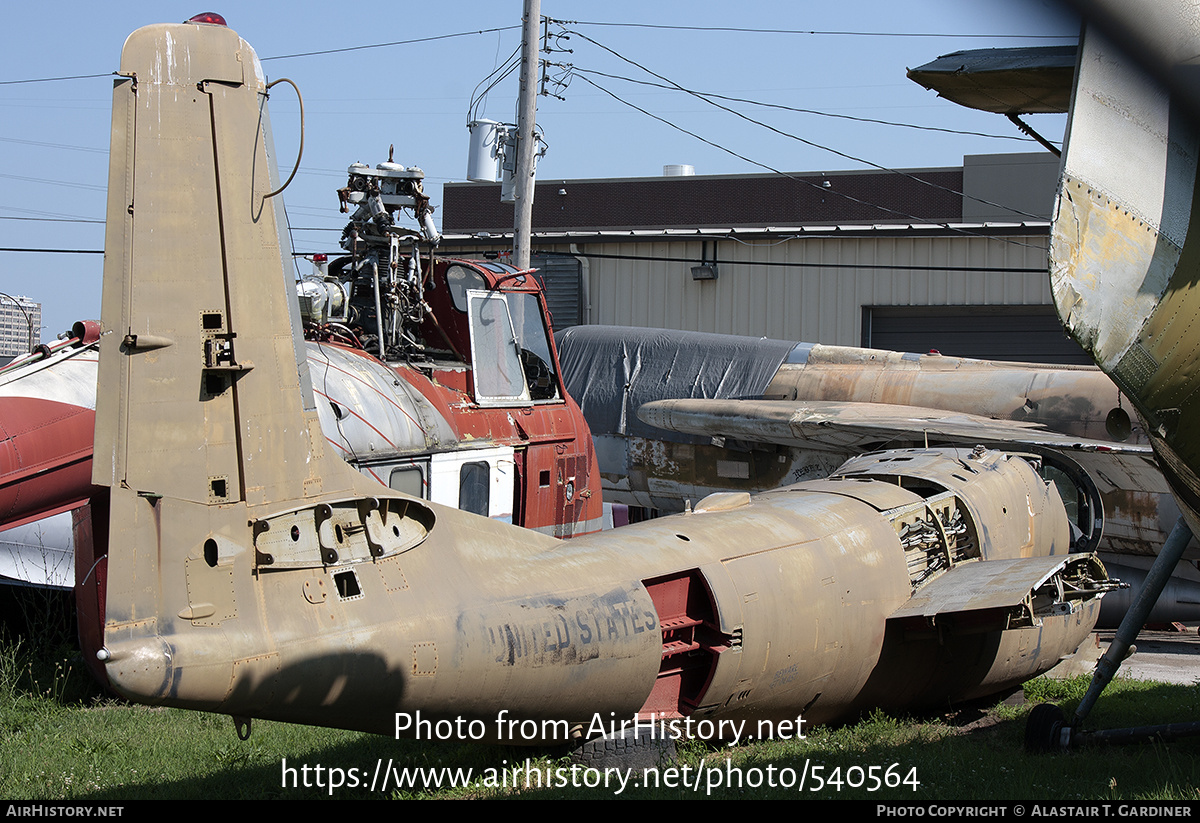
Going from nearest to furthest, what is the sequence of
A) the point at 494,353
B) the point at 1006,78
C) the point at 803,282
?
the point at 1006,78
the point at 494,353
the point at 803,282

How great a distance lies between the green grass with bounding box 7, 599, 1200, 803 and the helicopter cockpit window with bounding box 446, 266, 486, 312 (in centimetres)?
503

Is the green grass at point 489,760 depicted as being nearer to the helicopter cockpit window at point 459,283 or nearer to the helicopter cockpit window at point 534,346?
the helicopter cockpit window at point 534,346

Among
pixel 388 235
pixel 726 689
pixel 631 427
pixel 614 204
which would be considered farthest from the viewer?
pixel 614 204

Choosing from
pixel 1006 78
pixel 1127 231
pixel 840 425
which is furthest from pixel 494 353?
pixel 1127 231

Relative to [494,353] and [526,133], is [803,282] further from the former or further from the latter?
[494,353]

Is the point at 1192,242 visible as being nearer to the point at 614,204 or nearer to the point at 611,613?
the point at 611,613

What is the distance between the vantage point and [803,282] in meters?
24.4

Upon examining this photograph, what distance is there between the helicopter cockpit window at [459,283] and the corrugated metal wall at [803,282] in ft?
39.4

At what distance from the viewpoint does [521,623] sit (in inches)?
192


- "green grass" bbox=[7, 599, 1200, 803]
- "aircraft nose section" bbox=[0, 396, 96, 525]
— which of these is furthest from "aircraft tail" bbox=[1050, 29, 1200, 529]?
"aircraft nose section" bbox=[0, 396, 96, 525]

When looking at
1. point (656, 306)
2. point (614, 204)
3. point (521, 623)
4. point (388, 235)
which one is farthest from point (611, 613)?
point (614, 204)

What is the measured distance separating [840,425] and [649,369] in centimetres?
440
